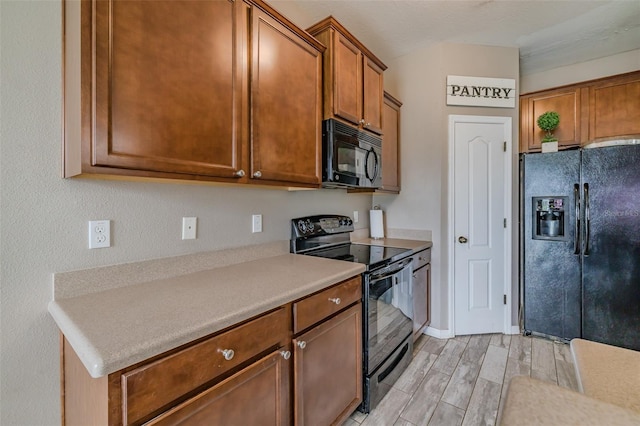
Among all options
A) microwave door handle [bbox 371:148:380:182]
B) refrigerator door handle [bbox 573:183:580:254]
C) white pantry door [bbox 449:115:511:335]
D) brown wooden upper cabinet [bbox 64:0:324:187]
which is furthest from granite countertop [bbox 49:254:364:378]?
refrigerator door handle [bbox 573:183:580:254]

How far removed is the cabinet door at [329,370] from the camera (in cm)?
124

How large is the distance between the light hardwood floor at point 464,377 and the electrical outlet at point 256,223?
123 centimetres

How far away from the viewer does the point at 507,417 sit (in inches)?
20.1

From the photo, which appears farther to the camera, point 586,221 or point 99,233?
point 586,221

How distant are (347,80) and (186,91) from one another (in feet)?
3.65

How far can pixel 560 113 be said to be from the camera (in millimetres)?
2965

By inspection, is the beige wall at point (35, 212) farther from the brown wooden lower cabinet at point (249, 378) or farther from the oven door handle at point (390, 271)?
the oven door handle at point (390, 271)

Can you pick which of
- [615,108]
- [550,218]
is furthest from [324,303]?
[615,108]

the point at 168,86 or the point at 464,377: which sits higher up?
the point at 168,86

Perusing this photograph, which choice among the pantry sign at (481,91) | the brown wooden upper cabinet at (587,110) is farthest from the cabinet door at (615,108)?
the pantry sign at (481,91)

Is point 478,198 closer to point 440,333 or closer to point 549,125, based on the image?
point 549,125

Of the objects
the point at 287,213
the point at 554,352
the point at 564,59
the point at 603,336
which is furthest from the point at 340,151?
the point at 564,59

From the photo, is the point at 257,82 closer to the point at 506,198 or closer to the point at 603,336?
the point at 506,198

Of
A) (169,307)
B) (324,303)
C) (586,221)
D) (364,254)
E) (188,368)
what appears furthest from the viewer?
(586,221)
